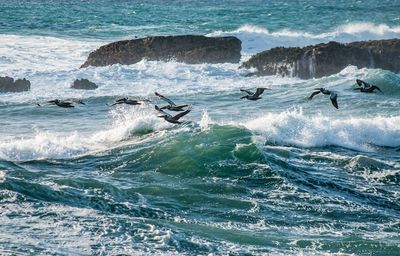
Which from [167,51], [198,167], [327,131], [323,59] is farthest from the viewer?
[167,51]

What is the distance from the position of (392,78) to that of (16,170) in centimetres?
1572

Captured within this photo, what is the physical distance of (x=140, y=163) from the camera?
59.2 ft

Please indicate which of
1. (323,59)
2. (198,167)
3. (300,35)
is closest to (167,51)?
(323,59)

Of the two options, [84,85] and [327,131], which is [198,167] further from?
[84,85]

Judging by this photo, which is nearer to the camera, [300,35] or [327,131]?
[327,131]

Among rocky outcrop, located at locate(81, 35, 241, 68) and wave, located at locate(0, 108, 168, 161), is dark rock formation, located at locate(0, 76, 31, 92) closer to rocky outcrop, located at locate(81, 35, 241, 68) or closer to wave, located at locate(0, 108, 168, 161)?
rocky outcrop, located at locate(81, 35, 241, 68)

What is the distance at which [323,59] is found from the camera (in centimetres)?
3250

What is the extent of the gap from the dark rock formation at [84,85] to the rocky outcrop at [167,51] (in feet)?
11.5

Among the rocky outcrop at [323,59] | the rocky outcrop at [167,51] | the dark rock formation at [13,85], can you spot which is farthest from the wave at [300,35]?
the dark rock formation at [13,85]

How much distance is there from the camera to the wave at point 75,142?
62.5ft

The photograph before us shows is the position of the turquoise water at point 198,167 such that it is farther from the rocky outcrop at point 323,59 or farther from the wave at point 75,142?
the rocky outcrop at point 323,59

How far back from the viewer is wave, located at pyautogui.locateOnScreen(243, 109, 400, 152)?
2056cm

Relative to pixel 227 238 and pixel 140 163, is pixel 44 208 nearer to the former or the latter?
pixel 227 238

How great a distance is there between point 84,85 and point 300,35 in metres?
19.2
